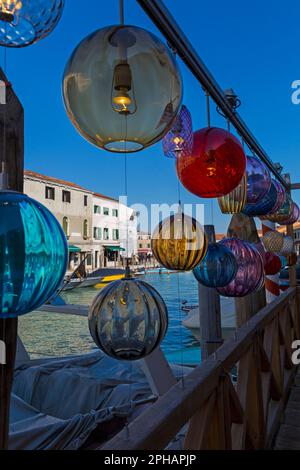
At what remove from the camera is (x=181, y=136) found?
1239mm

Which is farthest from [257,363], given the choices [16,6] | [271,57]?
[271,57]

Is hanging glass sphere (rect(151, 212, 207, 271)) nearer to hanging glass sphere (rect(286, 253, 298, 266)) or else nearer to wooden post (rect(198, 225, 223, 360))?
wooden post (rect(198, 225, 223, 360))

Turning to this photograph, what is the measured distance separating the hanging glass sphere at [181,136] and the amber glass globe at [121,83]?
A: 1.71 ft

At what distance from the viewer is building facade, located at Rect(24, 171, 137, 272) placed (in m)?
22.0

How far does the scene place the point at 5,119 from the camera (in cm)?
83

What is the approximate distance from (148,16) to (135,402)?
224 cm

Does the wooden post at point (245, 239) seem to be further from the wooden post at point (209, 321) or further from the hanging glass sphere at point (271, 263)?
the wooden post at point (209, 321)

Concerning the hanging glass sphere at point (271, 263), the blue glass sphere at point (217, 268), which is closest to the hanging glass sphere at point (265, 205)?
the blue glass sphere at point (217, 268)

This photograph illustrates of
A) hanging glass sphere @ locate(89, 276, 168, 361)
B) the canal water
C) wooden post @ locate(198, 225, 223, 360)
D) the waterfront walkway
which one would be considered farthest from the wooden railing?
the canal water

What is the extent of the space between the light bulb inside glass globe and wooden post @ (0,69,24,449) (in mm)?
174

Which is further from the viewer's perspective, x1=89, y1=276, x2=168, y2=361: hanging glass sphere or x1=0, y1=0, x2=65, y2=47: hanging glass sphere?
x1=89, y1=276, x2=168, y2=361: hanging glass sphere

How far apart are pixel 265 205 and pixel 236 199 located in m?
0.41

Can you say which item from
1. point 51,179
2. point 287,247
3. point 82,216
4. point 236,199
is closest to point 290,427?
point 236,199

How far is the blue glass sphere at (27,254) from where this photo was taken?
1.69ft
